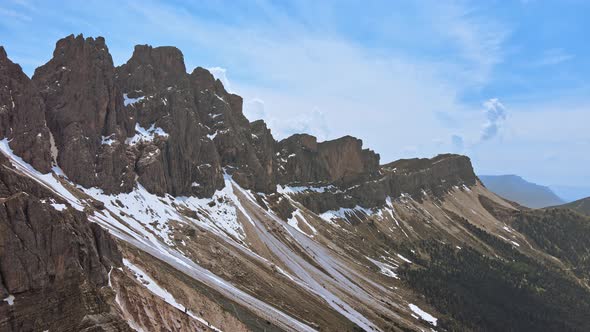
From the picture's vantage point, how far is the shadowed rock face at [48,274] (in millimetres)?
47375

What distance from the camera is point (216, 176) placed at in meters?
193

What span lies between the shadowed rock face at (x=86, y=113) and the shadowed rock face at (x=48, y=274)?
79481 millimetres

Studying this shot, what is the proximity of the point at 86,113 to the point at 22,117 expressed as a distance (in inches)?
850

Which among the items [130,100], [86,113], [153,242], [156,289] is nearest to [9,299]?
[156,289]

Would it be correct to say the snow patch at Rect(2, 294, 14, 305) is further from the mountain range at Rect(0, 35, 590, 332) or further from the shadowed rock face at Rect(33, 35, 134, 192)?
the shadowed rock face at Rect(33, 35, 134, 192)

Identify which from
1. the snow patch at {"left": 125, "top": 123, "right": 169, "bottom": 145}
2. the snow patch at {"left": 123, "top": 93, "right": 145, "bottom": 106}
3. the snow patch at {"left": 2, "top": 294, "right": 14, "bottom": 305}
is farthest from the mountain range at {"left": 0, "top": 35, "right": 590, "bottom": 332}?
the snow patch at {"left": 123, "top": 93, "right": 145, "bottom": 106}

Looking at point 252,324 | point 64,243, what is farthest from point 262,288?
point 64,243

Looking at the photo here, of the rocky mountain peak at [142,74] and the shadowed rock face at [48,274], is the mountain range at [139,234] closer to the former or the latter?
the shadowed rock face at [48,274]

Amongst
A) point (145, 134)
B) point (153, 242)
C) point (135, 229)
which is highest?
point (145, 134)

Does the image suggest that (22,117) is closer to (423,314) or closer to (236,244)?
(236,244)

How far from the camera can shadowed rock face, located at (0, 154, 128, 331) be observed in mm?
47375

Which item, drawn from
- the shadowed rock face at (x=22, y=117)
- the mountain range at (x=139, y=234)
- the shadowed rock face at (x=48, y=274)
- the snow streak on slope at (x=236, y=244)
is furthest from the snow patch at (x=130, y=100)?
the shadowed rock face at (x=48, y=274)

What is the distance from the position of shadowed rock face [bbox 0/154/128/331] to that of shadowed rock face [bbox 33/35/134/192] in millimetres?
79481

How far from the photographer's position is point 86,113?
461 ft
